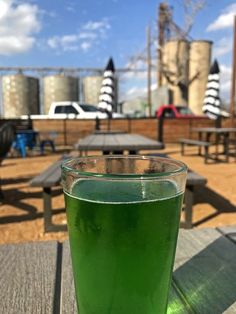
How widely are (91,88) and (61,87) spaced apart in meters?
3.97

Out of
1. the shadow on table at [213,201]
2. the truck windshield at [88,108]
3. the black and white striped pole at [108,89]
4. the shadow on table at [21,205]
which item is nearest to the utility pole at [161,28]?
the truck windshield at [88,108]

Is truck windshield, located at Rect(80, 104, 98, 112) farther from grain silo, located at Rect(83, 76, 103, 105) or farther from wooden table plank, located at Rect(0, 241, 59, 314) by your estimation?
wooden table plank, located at Rect(0, 241, 59, 314)

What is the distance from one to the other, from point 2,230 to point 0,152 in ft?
4.87

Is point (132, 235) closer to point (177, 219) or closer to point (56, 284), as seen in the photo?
point (177, 219)

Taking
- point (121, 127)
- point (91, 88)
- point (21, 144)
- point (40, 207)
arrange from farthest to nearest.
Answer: point (91, 88) → point (121, 127) → point (21, 144) → point (40, 207)

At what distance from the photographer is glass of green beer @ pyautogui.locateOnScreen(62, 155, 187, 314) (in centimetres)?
55

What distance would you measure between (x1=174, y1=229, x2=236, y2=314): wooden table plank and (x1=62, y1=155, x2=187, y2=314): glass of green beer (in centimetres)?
17

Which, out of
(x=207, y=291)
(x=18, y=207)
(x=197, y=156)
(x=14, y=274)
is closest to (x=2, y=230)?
(x=18, y=207)

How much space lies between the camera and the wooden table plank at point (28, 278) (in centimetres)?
73

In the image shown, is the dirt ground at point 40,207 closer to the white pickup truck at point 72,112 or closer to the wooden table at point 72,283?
the wooden table at point 72,283

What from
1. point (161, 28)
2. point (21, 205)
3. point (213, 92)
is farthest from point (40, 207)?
point (161, 28)

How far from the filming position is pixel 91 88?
27.2 meters

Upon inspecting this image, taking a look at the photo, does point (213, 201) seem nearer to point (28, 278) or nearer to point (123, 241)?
point (28, 278)

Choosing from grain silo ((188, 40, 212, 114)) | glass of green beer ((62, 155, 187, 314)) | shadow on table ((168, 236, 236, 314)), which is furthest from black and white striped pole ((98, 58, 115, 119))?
grain silo ((188, 40, 212, 114))
